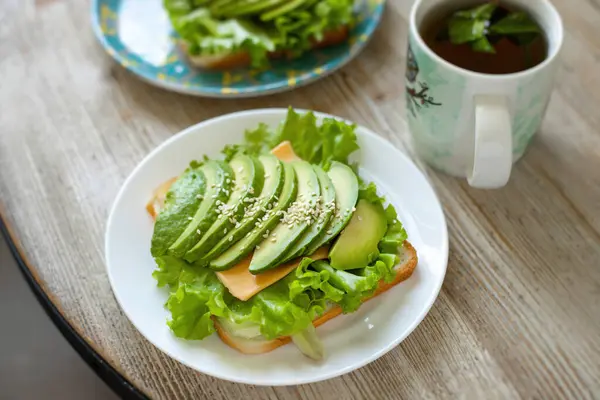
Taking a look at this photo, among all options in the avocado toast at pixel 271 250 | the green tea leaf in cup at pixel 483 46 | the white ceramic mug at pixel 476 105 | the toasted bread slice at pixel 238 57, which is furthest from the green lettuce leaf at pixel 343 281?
the toasted bread slice at pixel 238 57

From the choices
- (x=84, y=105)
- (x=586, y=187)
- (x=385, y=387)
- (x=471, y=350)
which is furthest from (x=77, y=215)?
(x=586, y=187)

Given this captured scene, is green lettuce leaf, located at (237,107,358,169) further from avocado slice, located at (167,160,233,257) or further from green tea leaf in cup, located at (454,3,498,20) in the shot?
green tea leaf in cup, located at (454,3,498,20)

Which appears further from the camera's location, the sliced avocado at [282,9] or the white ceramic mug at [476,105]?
the sliced avocado at [282,9]

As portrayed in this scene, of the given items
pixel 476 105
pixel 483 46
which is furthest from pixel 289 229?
pixel 483 46

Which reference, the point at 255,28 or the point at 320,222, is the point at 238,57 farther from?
the point at 320,222

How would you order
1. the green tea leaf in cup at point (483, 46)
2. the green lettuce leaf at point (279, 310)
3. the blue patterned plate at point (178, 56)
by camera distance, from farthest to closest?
the blue patterned plate at point (178, 56), the green tea leaf in cup at point (483, 46), the green lettuce leaf at point (279, 310)

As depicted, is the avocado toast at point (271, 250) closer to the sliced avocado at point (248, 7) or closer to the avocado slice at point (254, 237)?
the avocado slice at point (254, 237)

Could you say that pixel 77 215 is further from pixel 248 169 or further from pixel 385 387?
pixel 385 387
